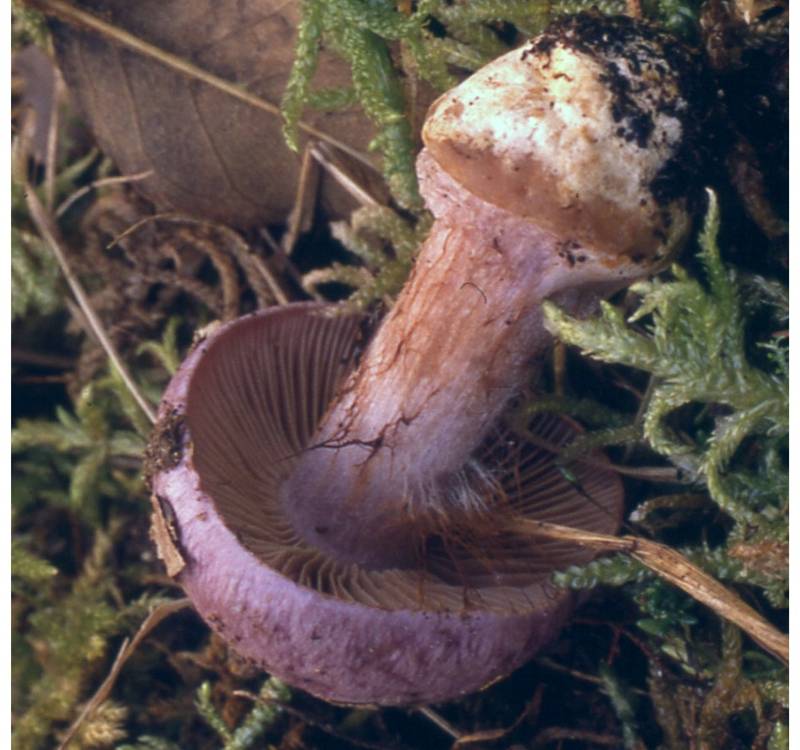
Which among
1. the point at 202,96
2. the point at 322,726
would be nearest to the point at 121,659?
the point at 322,726

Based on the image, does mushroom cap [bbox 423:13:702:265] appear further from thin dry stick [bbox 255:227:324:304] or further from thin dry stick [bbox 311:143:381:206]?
thin dry stick [bbox 255:227:324:304]

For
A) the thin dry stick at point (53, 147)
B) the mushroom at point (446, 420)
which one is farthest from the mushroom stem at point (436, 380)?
the thin dry stick at point (53, 147)

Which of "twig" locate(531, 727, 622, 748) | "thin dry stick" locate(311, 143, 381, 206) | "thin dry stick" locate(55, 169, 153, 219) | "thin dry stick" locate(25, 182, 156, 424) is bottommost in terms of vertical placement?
"twig" locate(531, 727, 622, 748)

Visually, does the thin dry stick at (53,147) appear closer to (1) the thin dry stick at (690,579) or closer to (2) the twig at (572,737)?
(1) the thin dry stick at (690,579)

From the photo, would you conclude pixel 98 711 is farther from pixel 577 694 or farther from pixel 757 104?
pixel 757 104

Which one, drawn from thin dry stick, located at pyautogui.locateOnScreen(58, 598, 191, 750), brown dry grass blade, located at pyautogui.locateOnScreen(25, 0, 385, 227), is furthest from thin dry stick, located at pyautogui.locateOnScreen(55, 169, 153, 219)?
thin dry stick, located at pyautogui.locateOnScreen(58, 598, 191, 750)

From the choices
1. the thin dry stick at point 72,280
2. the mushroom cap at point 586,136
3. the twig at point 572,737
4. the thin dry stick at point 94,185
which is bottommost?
the twig at point 572,737
